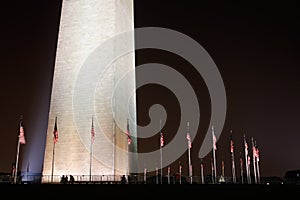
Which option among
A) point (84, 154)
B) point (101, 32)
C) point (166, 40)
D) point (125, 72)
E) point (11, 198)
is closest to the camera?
point (11, 198)

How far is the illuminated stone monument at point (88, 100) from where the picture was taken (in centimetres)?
2388

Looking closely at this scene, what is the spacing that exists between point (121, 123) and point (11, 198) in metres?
14.4

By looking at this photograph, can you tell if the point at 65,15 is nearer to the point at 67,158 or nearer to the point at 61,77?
the point at 61,77

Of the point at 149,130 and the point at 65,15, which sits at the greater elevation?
the point at 65,15

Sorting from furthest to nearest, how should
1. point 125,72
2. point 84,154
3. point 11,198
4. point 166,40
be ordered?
1. point 166,40
2. point 125,72
3. point 84,154
4. point 11,198

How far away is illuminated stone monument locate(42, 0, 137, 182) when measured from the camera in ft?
78.3

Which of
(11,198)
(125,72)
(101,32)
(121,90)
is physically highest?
(101,32)

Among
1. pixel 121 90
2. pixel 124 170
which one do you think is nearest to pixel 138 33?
pixel 121 90

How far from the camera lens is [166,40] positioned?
30.9m

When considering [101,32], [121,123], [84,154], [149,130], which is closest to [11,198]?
[84,154]

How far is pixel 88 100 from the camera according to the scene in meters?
24.8

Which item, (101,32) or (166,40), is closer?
(101,32)

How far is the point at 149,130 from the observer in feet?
105

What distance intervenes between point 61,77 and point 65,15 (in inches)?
186
